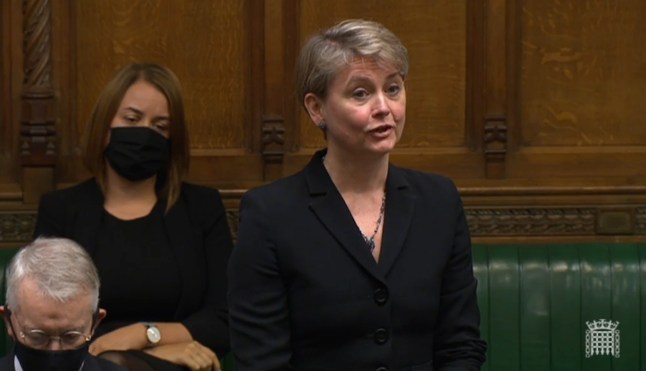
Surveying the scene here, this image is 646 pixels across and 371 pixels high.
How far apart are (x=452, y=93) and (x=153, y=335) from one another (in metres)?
1.52

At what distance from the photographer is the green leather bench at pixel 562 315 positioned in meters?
5.80

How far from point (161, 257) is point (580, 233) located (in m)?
1.56

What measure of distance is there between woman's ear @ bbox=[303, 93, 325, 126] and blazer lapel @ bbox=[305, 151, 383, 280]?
0.38 ft

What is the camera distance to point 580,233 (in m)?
6.06

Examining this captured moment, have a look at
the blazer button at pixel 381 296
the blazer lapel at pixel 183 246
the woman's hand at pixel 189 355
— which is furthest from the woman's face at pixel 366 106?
the blazer lapel at pixel 183 246

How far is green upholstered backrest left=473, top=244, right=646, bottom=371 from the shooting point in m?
5.80

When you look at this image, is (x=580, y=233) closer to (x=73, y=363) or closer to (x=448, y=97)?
(x=448, y=97)

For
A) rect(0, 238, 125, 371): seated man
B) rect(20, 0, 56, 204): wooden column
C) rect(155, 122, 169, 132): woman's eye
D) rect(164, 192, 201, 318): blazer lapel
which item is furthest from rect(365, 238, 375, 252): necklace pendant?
rect(20, 0, 56, 204): wooden column

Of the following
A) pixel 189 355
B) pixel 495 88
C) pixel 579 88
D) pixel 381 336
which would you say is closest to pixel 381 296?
pixel 381 336

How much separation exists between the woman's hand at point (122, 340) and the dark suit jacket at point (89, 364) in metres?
1.18

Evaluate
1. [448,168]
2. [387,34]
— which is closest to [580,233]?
[448,168]

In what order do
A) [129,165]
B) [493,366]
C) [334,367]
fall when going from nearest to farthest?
[334,367]
[129,165]
[493,366]

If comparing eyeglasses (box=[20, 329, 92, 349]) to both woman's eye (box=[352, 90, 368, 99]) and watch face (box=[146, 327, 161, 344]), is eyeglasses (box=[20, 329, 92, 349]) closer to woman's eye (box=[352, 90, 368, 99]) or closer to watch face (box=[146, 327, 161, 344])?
woman's eye (box=[352, 90, 368, 99])

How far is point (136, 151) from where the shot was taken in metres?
5.33
